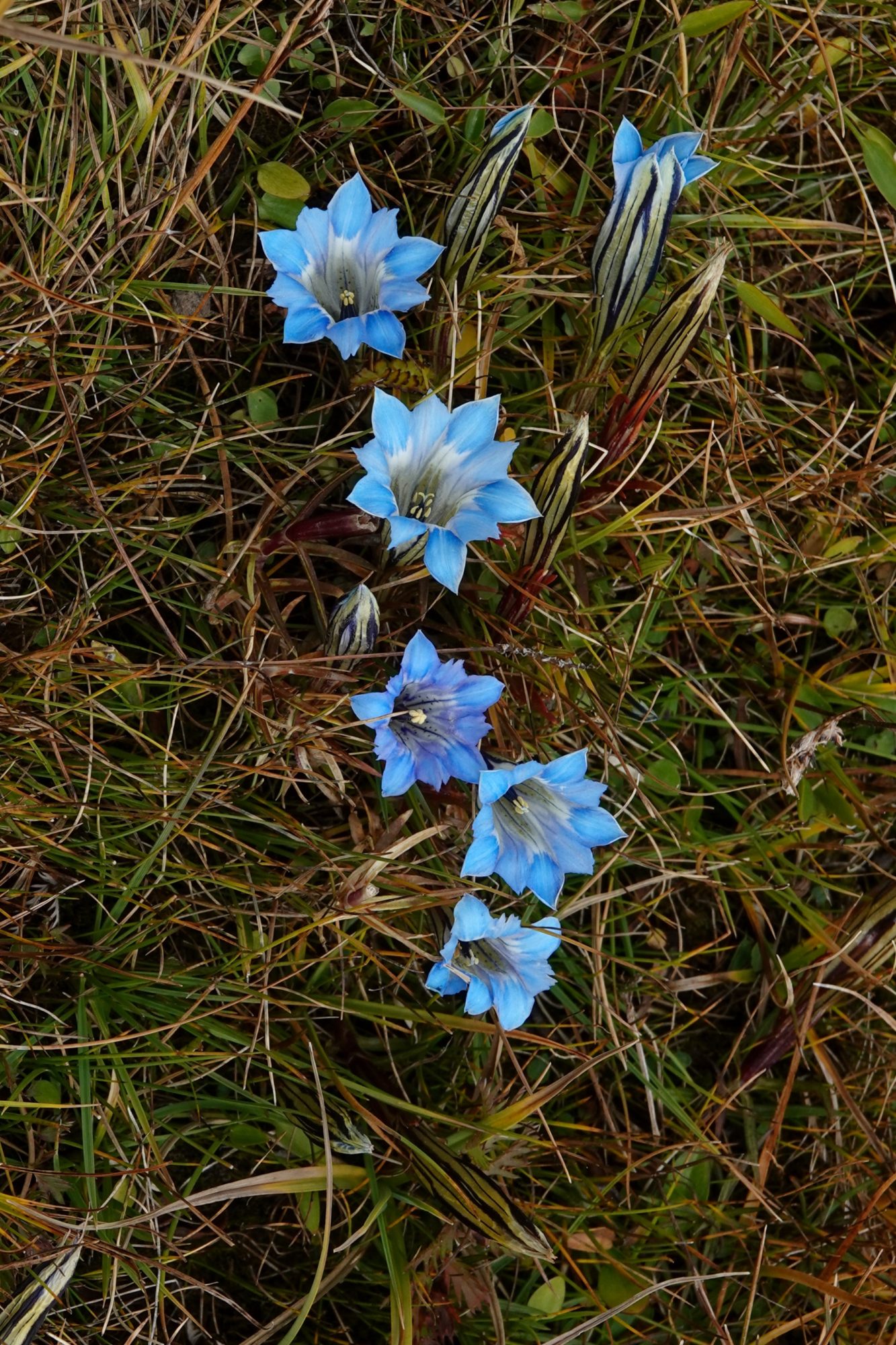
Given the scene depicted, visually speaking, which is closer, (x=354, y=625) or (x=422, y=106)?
(x=354, y=625)

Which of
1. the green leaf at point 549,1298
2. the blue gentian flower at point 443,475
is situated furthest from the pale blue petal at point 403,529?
the green leaf at point 549,1298

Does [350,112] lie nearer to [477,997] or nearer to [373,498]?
[373,498]

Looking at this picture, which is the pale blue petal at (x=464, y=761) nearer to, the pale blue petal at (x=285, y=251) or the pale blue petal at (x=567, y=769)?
the pale blue petal at (x=567, y=769)

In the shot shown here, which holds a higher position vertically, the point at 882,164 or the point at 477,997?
the point at 882,164

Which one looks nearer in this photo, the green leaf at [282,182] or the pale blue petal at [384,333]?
the pale blue petal at [384,333]

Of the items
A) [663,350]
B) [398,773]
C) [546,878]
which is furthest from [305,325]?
[546,878]

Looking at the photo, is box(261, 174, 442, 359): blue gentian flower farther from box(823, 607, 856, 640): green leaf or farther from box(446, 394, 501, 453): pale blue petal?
box(823, 607, 856, 640): green leaf

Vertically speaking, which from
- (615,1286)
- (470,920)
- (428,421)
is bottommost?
(615,1286)

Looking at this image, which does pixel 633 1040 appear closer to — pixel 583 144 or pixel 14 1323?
pixel 14 1323
